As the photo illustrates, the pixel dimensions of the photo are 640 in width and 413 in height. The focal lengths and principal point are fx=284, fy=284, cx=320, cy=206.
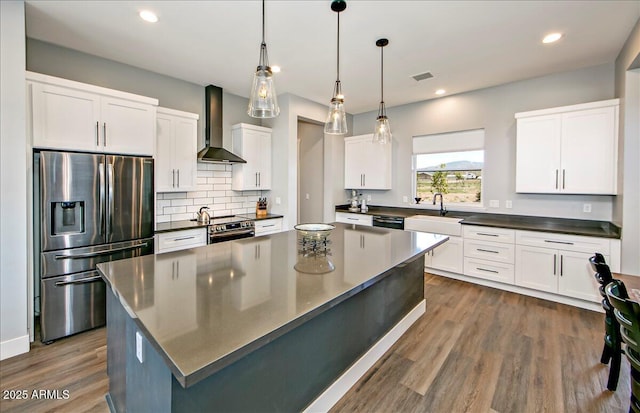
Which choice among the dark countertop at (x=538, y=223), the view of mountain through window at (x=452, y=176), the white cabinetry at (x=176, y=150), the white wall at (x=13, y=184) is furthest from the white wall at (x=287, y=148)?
the white wall at (x=13, y=184)

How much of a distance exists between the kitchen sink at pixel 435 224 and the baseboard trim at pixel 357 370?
6.02ft

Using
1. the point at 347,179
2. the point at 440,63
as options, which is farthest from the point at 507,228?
the point at 347,179

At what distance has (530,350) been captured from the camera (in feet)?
8.20

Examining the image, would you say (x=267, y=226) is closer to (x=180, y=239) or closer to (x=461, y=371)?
(x=180, y=239)

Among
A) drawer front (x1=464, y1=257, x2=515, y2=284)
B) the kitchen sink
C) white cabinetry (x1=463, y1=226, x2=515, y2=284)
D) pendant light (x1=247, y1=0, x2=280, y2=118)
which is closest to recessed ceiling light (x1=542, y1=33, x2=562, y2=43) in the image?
white cabinetry (x1=463, y1=226, x2=515, y2=284)

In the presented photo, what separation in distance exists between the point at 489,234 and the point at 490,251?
238mm

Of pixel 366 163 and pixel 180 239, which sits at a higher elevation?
pixel 366 163

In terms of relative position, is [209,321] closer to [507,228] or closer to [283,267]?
[283,267]

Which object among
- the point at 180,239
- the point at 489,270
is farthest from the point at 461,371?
the point at 180,239

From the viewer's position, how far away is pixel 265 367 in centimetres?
136

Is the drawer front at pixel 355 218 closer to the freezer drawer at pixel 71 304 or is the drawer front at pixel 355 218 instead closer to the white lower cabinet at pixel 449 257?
the white lower cabinet at pixel 449 257

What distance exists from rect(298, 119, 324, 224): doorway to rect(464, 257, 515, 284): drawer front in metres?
2.94

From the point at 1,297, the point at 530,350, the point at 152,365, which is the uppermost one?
the point at 152,365

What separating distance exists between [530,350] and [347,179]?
4.06 metres
